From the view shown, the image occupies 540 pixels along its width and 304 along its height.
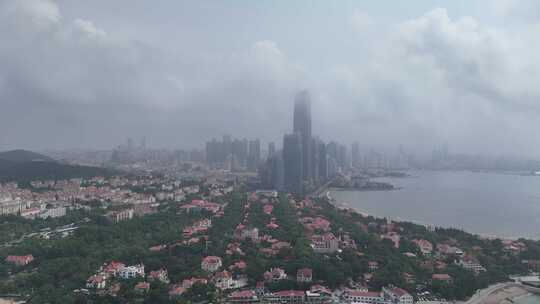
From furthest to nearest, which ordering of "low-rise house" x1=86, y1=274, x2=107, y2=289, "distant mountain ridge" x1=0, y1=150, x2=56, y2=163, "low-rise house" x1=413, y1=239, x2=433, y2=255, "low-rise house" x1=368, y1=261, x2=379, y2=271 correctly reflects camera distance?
"distant mountain ridge" x1=0, y1=150, x2=56, y2=163 → "low-rise house" x1=413, y1=239, x2=433, y2=255 → "low-rise house" x1=368, y1=261, x2=379, y2=271 → "low-rise house" x1=86, y1=274, x2=107, y2=289

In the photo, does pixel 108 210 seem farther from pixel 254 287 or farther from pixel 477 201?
pixel 477 201

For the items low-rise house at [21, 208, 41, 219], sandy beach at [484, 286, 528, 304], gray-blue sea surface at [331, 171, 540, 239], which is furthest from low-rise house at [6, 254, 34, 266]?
gray-blue sea surface at [331, 171, 540, 239]

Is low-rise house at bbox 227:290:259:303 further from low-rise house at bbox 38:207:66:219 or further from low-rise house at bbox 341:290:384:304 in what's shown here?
low-rise house at bbox 38:207:66:219

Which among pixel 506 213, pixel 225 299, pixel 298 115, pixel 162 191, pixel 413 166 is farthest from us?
pixel 413 166

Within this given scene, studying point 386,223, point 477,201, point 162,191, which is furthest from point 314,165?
point 386,223

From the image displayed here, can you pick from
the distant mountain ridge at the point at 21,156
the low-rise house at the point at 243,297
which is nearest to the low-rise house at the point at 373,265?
the low-rise house at the point at 243,297

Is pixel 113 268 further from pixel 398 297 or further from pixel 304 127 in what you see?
pixel 304 127

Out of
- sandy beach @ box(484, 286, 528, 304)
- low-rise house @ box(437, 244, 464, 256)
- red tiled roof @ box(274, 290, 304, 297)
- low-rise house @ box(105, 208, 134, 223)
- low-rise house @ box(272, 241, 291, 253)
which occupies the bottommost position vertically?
sandy beach @ box(484, 286, 528, 304)

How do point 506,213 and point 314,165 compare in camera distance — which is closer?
point 506,213
